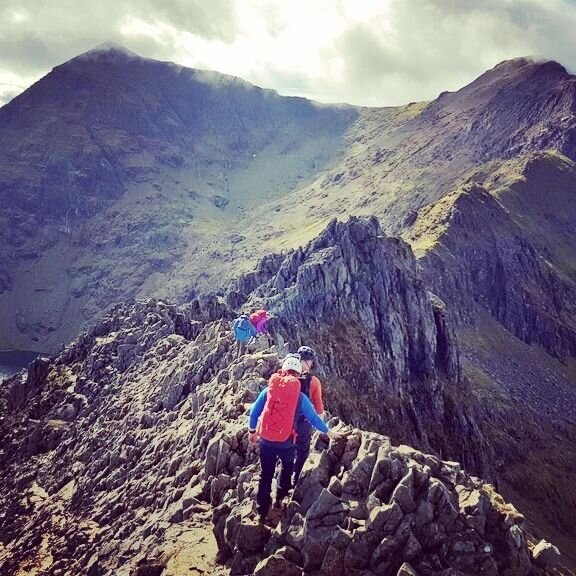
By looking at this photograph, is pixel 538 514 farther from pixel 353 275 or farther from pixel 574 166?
pixel 574 166

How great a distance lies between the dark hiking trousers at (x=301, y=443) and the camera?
59.0 feet

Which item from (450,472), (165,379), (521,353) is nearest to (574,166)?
(521,353)

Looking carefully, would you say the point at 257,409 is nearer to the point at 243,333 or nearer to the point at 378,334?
the point at 243,333

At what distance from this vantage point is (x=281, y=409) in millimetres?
17312

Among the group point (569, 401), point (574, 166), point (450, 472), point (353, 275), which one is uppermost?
point (574, 166)

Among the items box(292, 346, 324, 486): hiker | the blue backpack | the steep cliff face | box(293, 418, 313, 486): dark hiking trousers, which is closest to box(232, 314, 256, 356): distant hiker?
the blue backpack

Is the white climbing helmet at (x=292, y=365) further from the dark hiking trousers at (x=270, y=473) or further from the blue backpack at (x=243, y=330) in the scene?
the blue backpack at (x=243, y=330)

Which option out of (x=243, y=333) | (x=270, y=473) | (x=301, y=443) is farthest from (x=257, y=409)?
(x=243, y=333)

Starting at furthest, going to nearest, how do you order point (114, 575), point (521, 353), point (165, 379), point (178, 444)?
point (521, 353) < point (165, 379) < point (178, 444) < point (114, 575)

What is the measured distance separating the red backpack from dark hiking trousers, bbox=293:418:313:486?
0.51 meters

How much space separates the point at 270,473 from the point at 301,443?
4.31 feet

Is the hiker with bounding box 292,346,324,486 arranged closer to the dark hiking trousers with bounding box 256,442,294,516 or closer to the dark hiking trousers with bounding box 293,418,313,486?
the dark hiking trousers with bounding box 293,418,313,486

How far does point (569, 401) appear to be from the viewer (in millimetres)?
109938

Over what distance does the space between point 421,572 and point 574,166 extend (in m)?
201
